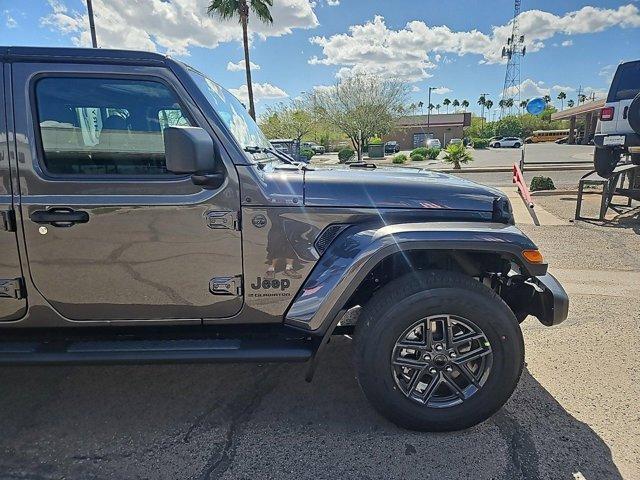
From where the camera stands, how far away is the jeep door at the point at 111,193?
2148 mm

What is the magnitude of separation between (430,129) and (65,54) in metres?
68.1

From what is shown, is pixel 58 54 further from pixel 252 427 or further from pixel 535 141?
pixel 535 141

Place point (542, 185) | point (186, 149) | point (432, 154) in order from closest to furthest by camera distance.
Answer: point (186, 149) < point (542, 185) < point (432, 154)

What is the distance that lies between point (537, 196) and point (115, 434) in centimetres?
1080

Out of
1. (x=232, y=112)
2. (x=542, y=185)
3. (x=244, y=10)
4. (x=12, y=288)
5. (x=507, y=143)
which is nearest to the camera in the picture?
(x=12, y=288)

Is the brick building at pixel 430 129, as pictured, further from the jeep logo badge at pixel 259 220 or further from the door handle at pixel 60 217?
the door handle at pixel 60 217

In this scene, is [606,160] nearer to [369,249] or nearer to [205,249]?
[369,249]

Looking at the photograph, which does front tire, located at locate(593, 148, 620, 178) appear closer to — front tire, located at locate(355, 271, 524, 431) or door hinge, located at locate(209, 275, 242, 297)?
front tire, located at locate(355, 271, 524, 431)

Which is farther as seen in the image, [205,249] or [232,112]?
[232,112]

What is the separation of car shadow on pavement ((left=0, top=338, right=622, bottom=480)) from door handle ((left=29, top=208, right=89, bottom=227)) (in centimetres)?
124

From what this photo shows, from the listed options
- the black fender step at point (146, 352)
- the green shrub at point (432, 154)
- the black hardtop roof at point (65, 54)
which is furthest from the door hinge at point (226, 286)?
the green shrub at point (432, 154)

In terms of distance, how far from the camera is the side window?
219 cm

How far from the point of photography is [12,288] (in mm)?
2248

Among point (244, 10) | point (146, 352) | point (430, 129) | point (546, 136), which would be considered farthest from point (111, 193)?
point (430, 129)
